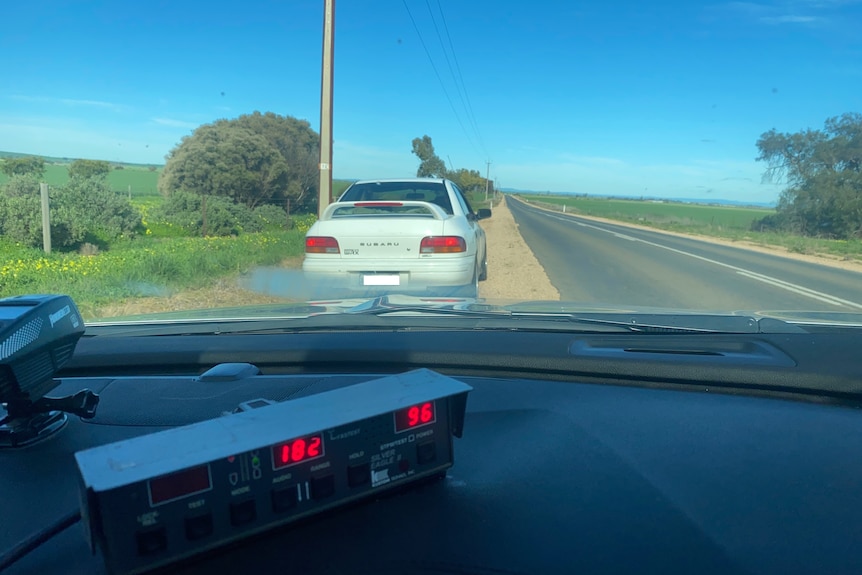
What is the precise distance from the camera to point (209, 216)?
63.6ft

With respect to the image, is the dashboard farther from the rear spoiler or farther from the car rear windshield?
the car rear windshield

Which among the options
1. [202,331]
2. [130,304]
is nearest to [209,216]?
[130,304]

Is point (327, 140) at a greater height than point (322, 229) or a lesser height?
greater

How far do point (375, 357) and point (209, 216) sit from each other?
17.7 m

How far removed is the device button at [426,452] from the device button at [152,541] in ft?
1.82

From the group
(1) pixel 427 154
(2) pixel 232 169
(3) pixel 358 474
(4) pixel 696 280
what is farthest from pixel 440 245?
(1) pixel 427 154

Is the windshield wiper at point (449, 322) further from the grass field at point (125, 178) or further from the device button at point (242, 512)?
the grass field at point (125, 178)

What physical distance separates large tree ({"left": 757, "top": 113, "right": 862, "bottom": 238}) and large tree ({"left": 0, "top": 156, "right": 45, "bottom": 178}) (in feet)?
118

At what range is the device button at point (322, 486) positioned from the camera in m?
1.38

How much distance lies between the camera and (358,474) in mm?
1441

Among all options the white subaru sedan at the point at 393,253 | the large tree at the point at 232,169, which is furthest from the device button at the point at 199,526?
the large tree at the point at 232,169

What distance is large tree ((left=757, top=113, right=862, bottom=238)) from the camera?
35.5 metres

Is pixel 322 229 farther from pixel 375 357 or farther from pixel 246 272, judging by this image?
pixel 375 357

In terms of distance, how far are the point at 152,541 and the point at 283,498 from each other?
246mm
